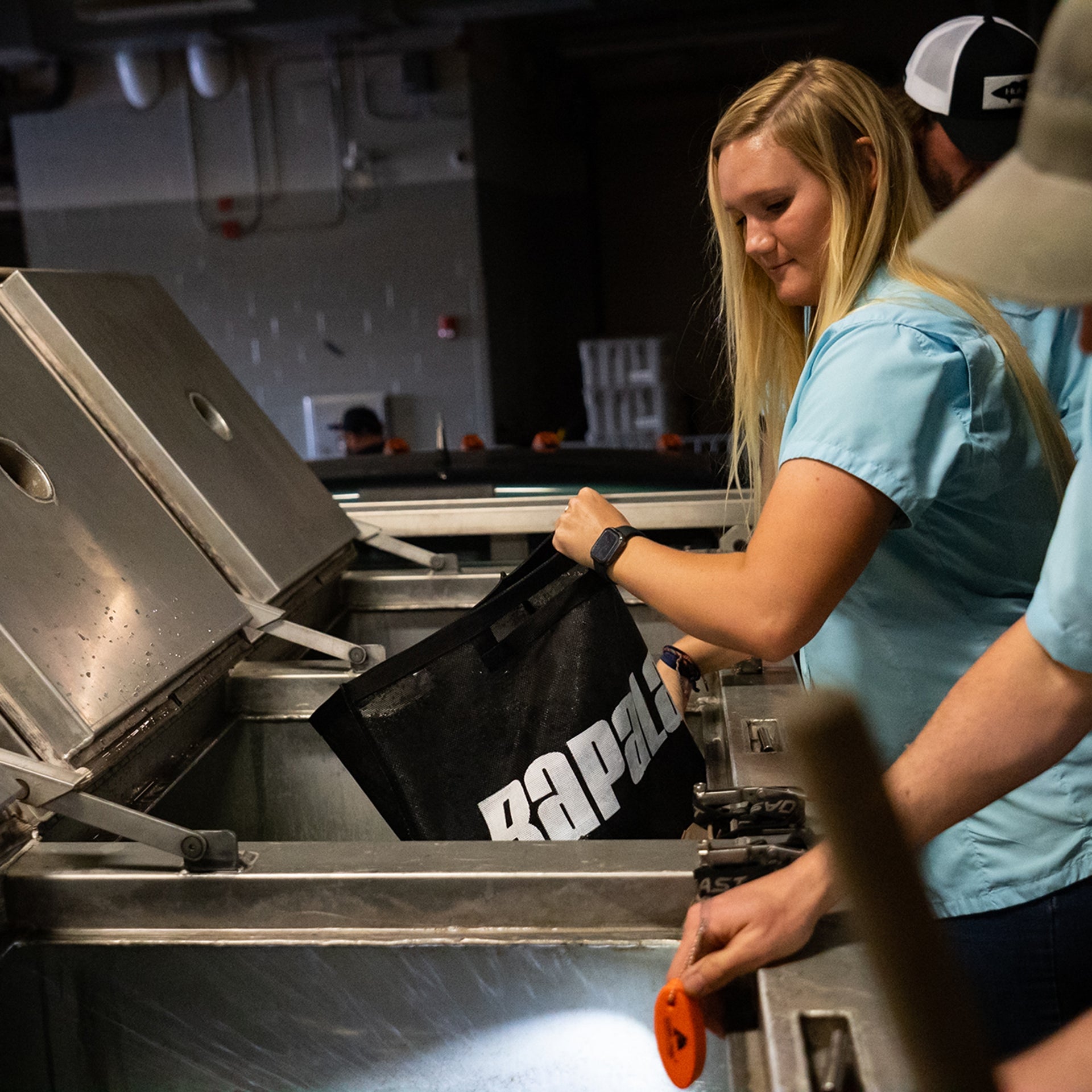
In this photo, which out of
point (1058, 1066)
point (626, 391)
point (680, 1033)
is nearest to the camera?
point (1058, 1066)

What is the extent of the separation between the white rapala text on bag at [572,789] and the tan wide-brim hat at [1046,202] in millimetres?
621

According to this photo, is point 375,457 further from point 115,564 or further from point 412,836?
point 412,836

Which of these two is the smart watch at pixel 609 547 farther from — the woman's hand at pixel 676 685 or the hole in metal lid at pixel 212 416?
the hole in metal lid at pixel 212 416

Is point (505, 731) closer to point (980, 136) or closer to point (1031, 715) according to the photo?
point (1031, 715)

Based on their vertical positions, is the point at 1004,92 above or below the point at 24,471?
above

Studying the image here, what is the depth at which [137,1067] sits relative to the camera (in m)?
0.86

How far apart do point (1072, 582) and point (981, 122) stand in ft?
2.56

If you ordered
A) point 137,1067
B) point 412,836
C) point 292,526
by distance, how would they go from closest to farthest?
point 137,1067 → point 412,836 → point 292,526

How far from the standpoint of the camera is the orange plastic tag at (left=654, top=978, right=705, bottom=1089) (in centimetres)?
67

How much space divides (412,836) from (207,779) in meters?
0.36

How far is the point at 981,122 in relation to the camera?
1.21 metres

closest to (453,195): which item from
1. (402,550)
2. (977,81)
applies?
(402,550)

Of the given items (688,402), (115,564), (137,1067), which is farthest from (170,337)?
(688,402)

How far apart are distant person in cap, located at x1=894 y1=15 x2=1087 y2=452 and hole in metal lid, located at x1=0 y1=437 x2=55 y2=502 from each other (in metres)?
0.89
